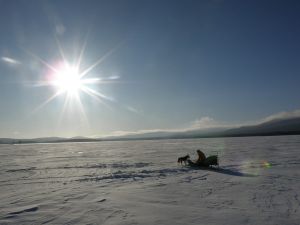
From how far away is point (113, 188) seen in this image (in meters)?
12.5

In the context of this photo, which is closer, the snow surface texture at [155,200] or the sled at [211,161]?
the snow surface texture at [155,200]

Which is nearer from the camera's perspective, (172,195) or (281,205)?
(281,205)

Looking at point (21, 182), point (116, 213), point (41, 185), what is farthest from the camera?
point (21, 182)

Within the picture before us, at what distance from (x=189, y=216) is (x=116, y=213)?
6.79ft

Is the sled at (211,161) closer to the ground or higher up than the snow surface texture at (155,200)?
higher up

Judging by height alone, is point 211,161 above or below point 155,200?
above

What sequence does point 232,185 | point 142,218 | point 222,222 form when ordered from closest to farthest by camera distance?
Answer: point 222,222
point 142,218
point 232,185

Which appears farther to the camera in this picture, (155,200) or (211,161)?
(211,161)

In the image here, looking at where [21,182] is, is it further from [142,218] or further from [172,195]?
[142,218]

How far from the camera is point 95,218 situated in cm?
788

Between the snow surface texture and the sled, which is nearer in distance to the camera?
the snow surface texture

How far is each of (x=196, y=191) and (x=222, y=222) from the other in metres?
4.10

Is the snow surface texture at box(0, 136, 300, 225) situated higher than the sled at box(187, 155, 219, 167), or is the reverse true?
the sled at box(187, 155, 219, 167)

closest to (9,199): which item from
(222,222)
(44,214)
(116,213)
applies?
(44,214)
